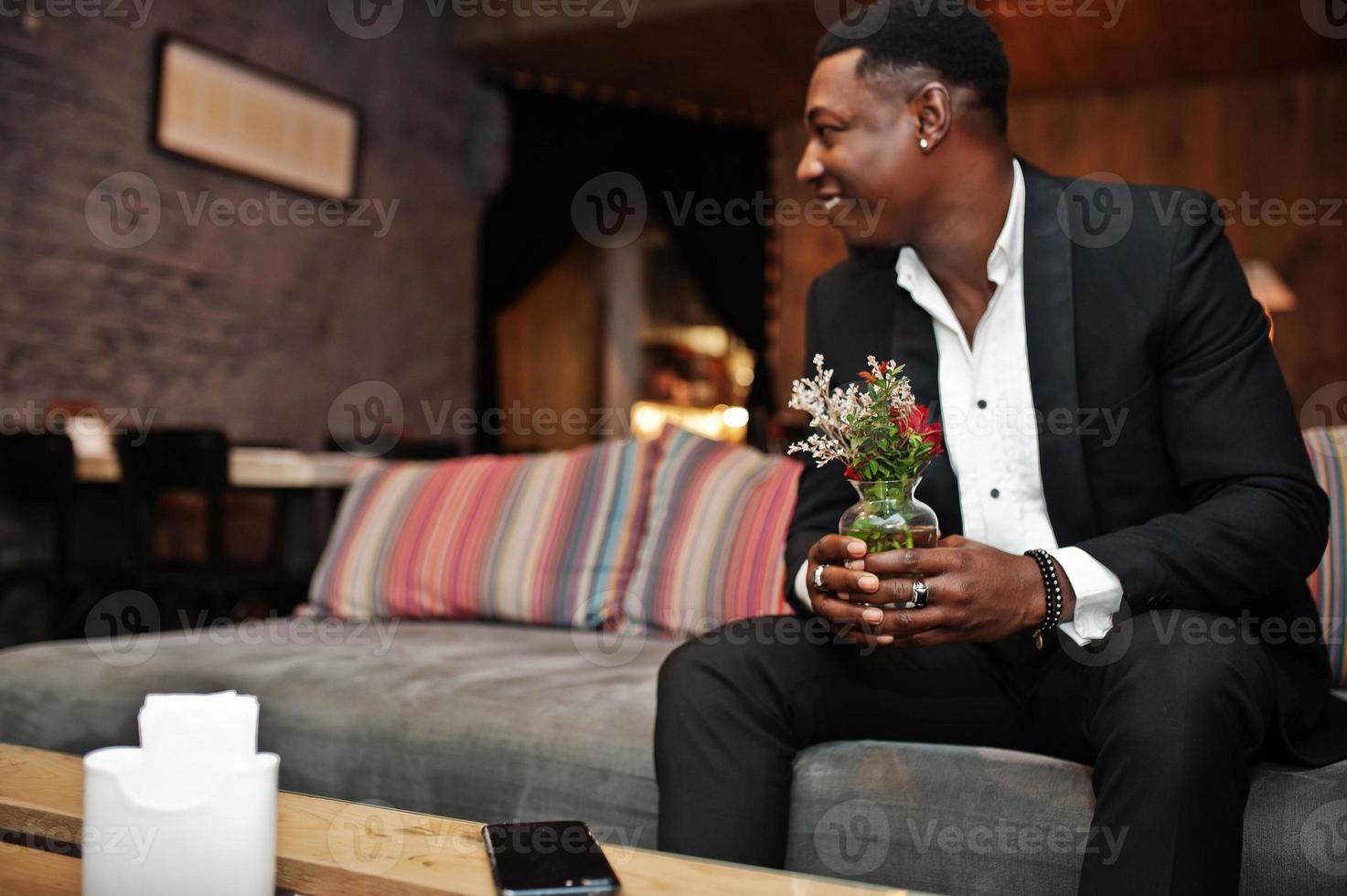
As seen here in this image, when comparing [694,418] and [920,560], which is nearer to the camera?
[920,560]

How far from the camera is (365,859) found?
0.84 metres

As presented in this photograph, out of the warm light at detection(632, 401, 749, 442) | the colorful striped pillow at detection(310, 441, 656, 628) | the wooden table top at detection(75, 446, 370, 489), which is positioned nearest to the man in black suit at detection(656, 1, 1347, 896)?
the colorful striped pillow at detection(310, 441, 656, 628)

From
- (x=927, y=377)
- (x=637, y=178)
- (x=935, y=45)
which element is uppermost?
(x=637, y=178)

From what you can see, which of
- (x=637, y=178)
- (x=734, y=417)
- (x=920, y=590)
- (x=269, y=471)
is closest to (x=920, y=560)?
(x=920, y=590)

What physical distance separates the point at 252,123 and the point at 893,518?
15.9 feet

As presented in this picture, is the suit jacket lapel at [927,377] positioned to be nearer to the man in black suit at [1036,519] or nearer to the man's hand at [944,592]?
the man in black suit at [1036,519]

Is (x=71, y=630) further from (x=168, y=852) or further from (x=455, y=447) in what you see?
(x=168, y=852)

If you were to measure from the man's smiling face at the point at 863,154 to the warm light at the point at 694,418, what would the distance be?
556cm

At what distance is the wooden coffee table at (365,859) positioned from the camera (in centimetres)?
79

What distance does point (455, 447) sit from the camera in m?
5.14

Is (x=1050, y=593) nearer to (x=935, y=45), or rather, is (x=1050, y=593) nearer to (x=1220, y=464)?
(x=1220, y=464)

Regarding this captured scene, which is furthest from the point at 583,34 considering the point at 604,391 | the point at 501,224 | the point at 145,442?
the point at 145,442

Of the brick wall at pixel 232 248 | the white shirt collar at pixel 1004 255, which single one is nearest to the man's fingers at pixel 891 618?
the white shirt collar at pixel 1004 255

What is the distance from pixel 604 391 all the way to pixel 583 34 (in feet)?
8.32
